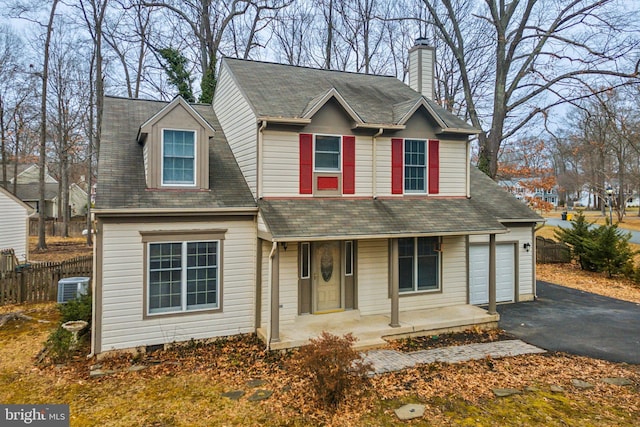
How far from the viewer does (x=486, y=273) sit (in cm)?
1319

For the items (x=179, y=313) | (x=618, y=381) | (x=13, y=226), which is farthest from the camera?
(x=13, y=226)

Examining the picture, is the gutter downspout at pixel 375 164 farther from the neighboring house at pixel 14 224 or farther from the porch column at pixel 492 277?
the neighboring house at pixel 14 224

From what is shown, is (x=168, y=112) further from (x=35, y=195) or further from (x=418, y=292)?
(x=35, y=195)

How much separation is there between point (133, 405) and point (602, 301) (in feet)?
51.9

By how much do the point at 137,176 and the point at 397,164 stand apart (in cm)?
743

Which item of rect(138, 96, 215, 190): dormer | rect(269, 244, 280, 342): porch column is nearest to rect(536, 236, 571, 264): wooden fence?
rect(269, 244, 280, 342): porch column

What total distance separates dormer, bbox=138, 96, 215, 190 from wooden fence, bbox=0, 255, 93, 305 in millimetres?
6480

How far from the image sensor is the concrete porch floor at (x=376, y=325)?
30.3 feet

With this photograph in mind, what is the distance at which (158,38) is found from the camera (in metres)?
24.2

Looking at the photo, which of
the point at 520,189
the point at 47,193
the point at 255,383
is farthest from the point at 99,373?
the point at 47,193

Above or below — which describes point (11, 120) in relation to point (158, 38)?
below

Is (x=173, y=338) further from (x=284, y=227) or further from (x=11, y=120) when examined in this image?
(x=11, y=120)

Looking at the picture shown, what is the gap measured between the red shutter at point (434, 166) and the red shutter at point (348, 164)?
8.95 ft

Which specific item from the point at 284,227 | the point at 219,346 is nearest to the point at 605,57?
the point at 284,227
